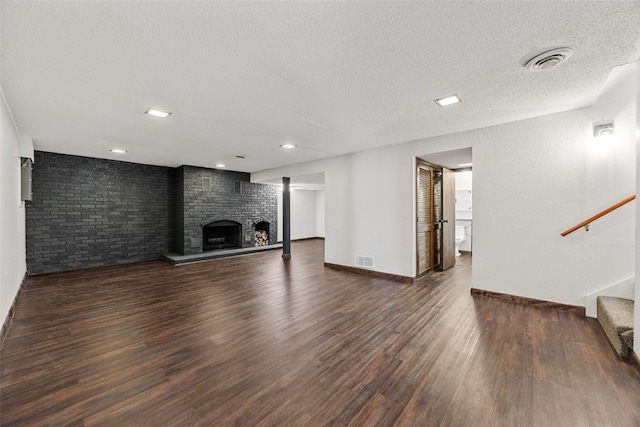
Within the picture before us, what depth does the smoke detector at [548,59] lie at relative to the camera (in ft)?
6.07

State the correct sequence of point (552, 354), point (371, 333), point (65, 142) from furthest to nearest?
1. point (65, 142)
2. point (371, 333)
3. point (552, 354)

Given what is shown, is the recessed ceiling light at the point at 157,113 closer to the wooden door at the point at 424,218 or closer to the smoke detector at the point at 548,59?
the smoke detector at the point at 548,59

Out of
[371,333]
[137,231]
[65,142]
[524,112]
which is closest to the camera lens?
[371,333]

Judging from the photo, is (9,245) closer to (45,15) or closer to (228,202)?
(45,15)

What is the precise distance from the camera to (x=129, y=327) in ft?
8.84

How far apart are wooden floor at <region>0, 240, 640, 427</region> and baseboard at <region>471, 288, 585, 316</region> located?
0.49 ft

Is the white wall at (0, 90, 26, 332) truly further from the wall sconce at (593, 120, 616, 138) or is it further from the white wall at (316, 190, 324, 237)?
the white wall at (316, 190, 324, 237)

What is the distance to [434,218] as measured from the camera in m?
5.03

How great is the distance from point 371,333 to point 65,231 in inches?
253

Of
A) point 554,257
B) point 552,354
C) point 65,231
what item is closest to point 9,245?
point 65,231

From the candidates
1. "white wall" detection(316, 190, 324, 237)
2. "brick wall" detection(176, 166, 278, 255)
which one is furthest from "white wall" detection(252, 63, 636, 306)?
"white wall" detection(316, 190, 324, 237)

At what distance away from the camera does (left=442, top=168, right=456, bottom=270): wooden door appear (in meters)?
5.24

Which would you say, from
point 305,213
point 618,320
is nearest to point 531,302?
point 618,320

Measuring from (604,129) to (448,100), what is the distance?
1735 mm
